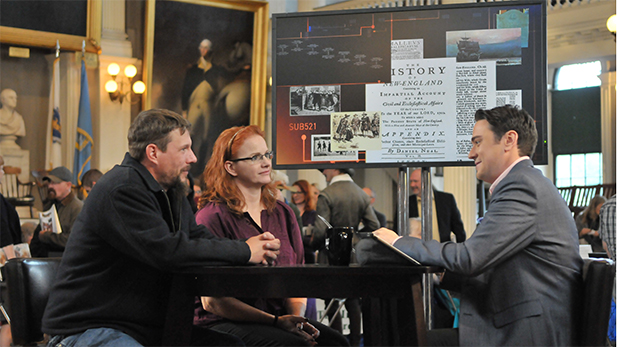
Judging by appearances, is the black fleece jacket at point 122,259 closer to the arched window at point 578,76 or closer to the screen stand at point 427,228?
the screen stand at point 427,228

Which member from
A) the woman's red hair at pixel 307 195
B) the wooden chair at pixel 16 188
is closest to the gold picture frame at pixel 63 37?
the wooden chair at pixel 16 188

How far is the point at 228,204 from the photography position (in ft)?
8.43

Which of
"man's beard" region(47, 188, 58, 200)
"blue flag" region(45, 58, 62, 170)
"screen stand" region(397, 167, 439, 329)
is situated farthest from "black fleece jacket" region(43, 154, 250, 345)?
"blue flag" region(45, 58, 62, 170)

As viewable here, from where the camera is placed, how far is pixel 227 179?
2.66m

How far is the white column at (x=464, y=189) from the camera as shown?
838cm

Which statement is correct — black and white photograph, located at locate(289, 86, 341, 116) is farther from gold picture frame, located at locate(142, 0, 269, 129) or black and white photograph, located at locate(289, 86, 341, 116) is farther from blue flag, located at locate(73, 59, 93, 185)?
gold picture frame, located at locate(142, 0, 269, 129)

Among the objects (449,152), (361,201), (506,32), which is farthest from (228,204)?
(361,201)

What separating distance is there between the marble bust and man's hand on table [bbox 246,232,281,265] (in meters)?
8.24

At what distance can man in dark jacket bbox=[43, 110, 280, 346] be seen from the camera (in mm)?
1843

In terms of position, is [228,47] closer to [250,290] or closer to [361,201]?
[361,201]

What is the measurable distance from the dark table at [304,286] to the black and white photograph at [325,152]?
106cm

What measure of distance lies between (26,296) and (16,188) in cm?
767

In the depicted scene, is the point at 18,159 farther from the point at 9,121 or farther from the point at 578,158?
the point at 578,158

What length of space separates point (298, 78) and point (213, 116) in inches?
292
